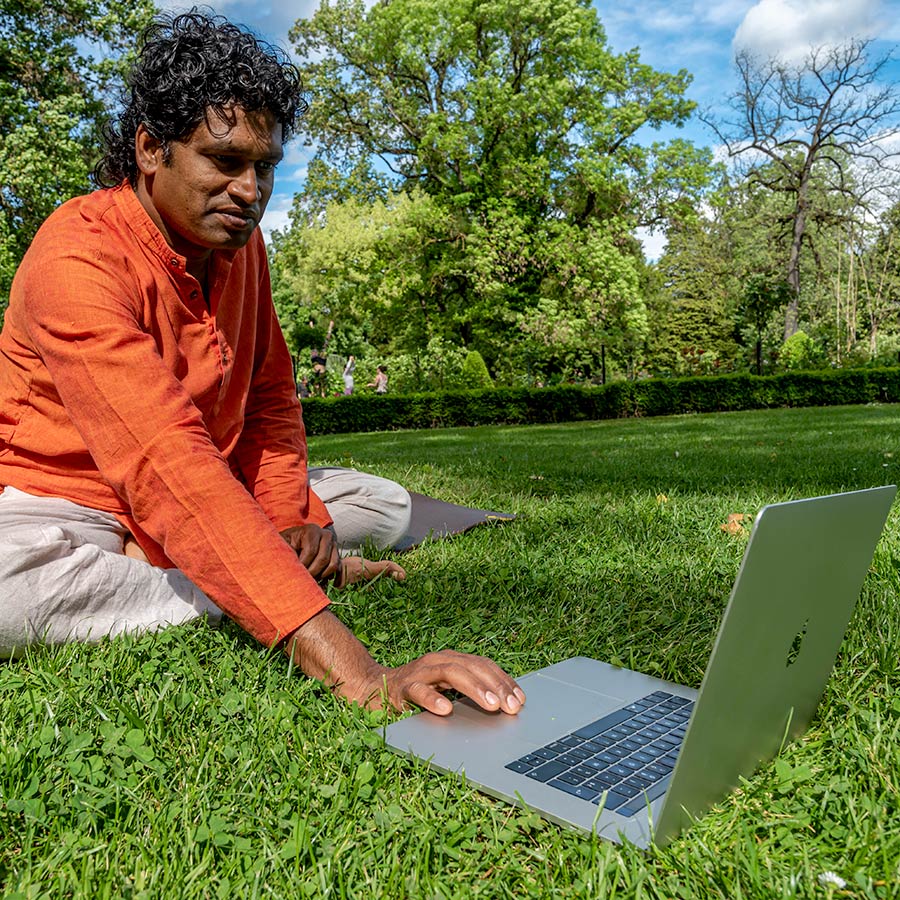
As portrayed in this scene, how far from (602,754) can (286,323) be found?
137 ft

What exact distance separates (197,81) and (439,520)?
6.82ft

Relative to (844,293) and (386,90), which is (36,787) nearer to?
(386,90)

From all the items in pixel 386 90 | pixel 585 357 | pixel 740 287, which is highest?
pixel 386 90

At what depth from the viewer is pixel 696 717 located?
111 cm

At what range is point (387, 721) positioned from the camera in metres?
1.63

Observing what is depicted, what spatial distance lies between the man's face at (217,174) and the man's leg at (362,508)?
124 cm

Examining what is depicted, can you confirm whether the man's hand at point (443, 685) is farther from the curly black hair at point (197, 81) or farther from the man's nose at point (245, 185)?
the curly black hair at point (197, 81)

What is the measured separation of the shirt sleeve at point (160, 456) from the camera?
1731 mm

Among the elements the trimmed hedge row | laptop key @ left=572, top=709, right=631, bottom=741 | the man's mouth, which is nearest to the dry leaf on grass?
laptop key @ left=572, top=709, right=631, bottom=741

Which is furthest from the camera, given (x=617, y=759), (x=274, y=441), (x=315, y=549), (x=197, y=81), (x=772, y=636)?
(x=274, y=441)

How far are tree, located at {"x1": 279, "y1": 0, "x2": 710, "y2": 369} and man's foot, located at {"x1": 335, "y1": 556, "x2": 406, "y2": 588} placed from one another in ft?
68.3

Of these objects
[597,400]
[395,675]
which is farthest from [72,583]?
[597,400]

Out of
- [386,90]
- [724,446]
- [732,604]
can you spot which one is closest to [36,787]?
[732,604]

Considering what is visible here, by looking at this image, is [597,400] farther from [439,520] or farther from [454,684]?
[454,684]
